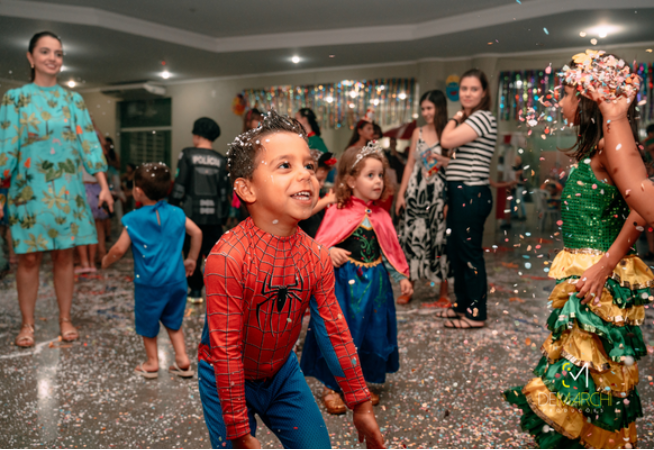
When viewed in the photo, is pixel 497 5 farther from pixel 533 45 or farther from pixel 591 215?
pixel 591 215

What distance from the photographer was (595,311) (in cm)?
121

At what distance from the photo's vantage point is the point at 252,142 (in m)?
0.81

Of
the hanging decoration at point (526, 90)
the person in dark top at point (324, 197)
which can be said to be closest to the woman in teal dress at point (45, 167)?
the person in dark top at point (324, 197)

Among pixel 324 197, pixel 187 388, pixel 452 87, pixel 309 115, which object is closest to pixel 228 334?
pixel 324 197

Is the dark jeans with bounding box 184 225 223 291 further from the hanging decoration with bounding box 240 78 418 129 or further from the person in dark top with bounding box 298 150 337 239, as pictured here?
the hanging decoration with bounding box 240 78 418 129

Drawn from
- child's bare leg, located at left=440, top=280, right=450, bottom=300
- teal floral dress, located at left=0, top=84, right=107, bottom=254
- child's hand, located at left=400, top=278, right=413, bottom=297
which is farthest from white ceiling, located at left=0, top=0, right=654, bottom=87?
child's hand, located at left=400, top=278, right=413, bottom=297

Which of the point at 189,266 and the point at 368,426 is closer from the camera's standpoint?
the point at 368,426

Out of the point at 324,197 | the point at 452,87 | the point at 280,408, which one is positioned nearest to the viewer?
the point at 280,408

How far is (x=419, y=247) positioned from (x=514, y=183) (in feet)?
10.4

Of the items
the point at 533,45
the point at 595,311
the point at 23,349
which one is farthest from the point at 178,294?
the point at 533,45

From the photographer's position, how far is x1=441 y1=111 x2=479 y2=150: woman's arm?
226 cm

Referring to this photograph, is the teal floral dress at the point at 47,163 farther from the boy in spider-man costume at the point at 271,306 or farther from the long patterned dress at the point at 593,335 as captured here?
the long patterned dress at the point at 593,335

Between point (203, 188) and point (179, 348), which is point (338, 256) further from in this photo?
point (203, 188)

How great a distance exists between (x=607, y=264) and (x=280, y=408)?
81 centimetres
